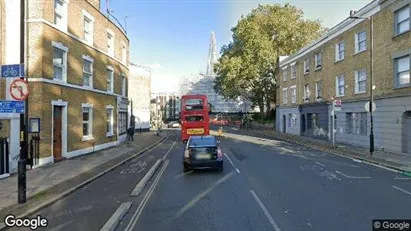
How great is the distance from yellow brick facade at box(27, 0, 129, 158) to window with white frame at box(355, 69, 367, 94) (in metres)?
17.7

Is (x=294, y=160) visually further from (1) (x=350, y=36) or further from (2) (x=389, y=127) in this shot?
(1) (x=350, y=36)

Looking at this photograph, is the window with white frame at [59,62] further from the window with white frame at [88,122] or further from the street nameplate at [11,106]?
the street nameplate at [11,106]

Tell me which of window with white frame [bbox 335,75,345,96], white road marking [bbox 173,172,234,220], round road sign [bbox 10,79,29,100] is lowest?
white road marking [bbox 173,172,234,220]

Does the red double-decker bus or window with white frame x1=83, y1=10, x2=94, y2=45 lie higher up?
window with white frame x1=83, y1=10, x2=94, y2=45

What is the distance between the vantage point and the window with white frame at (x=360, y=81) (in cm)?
2463

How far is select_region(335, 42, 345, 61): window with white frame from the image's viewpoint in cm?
2804

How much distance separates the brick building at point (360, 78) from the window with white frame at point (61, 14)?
16641 mm

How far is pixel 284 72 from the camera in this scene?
45.4 m

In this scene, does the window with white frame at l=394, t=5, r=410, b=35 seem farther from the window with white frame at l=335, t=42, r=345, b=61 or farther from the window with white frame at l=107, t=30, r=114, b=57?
the window with white frame at l=107, t=30, r=114, b=57

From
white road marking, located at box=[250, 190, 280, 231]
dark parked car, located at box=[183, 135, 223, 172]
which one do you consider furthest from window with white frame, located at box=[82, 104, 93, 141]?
white road marking, located at box=[250, 190, 280, 231]

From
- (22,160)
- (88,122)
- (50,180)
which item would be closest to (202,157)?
(50,180)

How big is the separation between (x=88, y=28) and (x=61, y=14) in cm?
352

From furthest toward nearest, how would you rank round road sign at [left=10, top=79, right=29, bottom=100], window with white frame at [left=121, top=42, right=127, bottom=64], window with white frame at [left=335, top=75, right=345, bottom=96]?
window with white frame at [left=121, top=42, right=127, bottom=64] < window with white frame at [left=335, top=75, right=345, bottom=96] < round road sign at [left=10, top=79, right=29, bottom=100]

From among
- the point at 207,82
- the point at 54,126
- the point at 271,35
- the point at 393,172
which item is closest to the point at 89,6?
the point at 54,126
